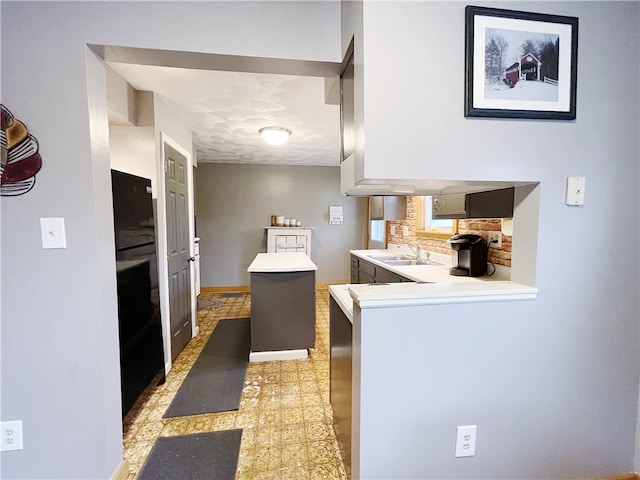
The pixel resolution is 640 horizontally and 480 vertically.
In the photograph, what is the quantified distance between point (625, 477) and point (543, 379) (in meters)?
0.71

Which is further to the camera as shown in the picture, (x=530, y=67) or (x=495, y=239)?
(x=495, y=239)

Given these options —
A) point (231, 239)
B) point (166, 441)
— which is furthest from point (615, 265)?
point (231, 239)

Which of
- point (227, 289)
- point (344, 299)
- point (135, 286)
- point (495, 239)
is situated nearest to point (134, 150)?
point (135, 286)

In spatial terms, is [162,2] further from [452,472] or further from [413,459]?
[452,472]

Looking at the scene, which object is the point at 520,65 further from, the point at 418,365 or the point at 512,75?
the point at 418,365

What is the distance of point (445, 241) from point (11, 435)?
10.7 ft

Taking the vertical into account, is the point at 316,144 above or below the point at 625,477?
above

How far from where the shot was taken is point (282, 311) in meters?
2.71

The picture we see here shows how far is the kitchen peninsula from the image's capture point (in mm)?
1139

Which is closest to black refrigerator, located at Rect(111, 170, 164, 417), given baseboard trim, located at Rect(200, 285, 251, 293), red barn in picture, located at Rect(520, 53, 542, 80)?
red barn in picture, located at Rect(520, 53, 542, 80)

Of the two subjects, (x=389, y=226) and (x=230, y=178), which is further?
(x=230, y=178)

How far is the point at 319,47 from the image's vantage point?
1342 mm

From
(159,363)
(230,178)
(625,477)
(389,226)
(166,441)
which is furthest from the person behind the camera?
(230,178)

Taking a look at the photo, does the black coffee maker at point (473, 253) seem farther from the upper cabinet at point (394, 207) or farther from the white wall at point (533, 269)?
the upper cabinet at point (394, 207)
